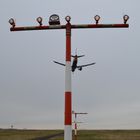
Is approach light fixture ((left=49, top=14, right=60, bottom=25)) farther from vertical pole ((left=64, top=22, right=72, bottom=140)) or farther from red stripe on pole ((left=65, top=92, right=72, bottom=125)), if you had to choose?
red stripe on pole ((left=65, top=92, right=72, bottom=125))

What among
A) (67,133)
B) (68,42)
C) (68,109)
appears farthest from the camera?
(68,42)

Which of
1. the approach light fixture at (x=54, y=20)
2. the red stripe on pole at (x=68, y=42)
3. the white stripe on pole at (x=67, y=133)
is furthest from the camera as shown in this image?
the approach light fixture at (x=54, y=20)

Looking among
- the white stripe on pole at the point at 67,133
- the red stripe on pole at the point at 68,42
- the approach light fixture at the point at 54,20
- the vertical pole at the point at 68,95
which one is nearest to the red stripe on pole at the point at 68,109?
the vertical pole at the point at 68,95

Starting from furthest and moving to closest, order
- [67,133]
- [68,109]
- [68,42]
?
[68,42] → [68,109] → [67,133]

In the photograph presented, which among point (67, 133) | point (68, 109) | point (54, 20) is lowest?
point (67, 133)

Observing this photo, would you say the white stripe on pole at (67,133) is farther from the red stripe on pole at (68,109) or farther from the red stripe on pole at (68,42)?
the red stripe on pole at (68,42)

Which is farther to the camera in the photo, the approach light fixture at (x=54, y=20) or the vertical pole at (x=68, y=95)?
the approach light fixture at (x=54, y=20)

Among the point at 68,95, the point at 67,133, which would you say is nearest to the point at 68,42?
the point at 68,95

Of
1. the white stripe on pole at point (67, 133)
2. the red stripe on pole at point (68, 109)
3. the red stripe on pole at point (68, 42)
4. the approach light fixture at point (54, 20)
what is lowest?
the white stripe on pole at point (67, 133)

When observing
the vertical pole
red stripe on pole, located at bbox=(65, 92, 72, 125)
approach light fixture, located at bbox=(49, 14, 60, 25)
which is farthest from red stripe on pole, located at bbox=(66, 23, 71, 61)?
red stripe on pole, located at bbox=(65, 92, 72, 125)

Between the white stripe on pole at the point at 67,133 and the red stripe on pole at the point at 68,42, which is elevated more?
the red stripe on pole at the point at 68,42

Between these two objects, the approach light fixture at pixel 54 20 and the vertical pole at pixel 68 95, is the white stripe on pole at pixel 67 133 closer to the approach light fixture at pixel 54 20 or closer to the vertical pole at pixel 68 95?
the vertical pole at pixel 68 95

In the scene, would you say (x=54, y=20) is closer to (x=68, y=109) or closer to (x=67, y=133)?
(x=68, y=109)

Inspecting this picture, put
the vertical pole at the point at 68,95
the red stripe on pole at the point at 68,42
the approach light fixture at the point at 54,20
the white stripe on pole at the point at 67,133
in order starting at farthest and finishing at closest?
1. the approach light fixture at the point at 54,20
2. the red stripe on pole at the point at 68,42
3. the vertical pole at the point at 68,95
4. the white stripe on pole at the point at 67,133
